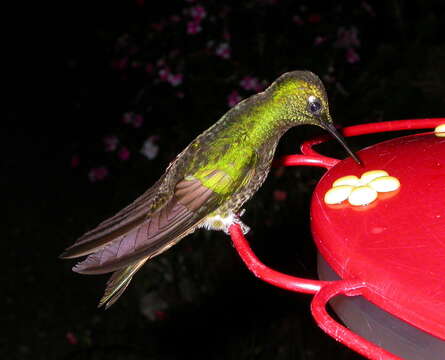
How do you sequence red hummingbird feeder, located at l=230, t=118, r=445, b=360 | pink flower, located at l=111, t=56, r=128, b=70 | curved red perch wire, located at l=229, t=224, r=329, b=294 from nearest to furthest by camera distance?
1. red hummingbird feeder, located at l=230, t=118, r=445, b=360
2. curved red perch wire, located at l=229, t=224, r=329, b=294
3. pink flower, located at l=111, t=56, r=128, b=70

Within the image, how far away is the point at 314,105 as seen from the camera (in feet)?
6.52

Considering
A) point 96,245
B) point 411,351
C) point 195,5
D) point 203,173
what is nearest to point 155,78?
point 195,5

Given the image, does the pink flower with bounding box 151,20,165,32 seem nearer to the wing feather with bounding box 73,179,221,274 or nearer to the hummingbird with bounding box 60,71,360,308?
the hummingbird with bounding box 60,71,360,308

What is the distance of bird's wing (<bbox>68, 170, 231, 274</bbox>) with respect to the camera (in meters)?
1.75

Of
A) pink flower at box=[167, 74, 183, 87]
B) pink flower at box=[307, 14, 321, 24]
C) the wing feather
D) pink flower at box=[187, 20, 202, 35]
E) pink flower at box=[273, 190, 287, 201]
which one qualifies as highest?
pink flower at box=[187, 20, 202, 35]

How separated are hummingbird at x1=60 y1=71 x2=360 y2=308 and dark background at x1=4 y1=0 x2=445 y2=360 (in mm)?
2060

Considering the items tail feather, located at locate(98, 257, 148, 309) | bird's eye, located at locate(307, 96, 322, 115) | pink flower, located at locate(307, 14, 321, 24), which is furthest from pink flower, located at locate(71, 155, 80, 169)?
bird's eye, located at locate(307, 96, 322, 115)

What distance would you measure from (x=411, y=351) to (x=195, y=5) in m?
3.65

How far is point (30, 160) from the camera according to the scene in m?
7.02

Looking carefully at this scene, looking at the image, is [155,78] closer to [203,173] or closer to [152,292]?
[152,292]

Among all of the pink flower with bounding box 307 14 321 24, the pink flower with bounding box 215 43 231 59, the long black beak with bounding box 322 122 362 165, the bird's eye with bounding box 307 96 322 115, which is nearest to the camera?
the long black beak with bounding box 322 122 362 165

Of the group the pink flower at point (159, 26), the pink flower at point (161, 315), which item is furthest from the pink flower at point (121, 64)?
the pink flower at point (161, 315)

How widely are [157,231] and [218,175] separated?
1.18 ft

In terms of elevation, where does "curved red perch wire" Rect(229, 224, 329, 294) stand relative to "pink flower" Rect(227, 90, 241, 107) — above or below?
above
